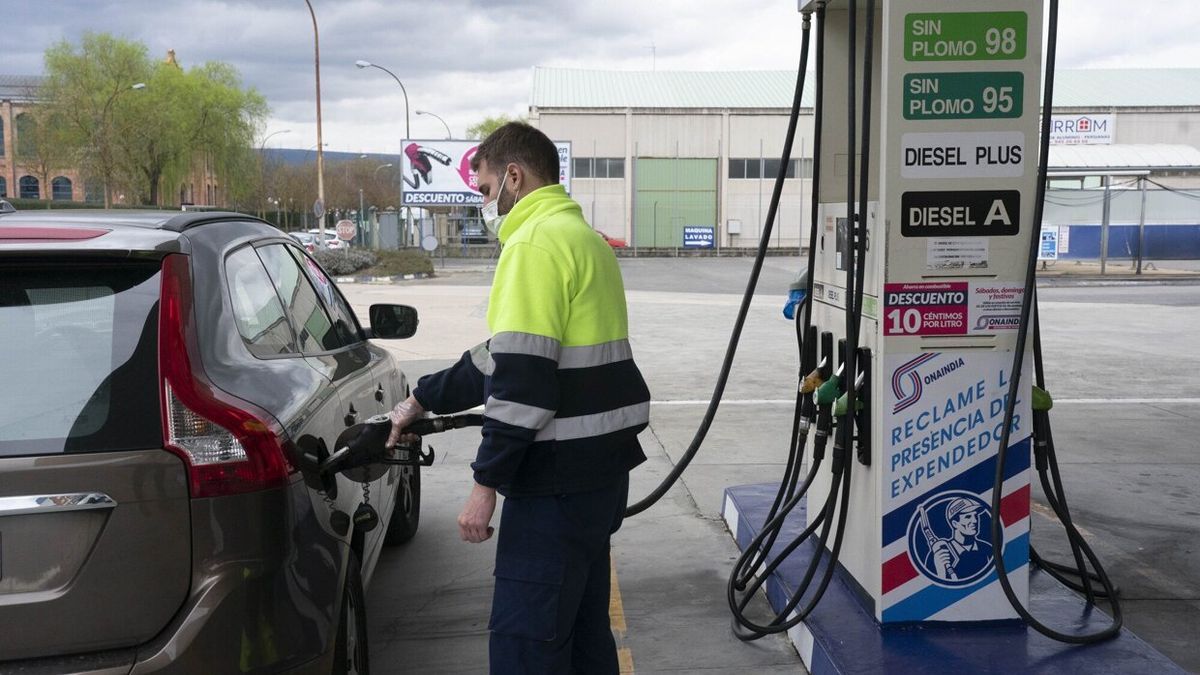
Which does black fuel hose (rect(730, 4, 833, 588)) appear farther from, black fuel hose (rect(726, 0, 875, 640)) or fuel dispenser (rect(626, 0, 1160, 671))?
fuel dispenser (rect(626, 0, 1160, 671))

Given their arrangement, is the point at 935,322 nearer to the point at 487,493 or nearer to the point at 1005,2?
the point at 1005,2

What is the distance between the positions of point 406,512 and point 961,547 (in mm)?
2972

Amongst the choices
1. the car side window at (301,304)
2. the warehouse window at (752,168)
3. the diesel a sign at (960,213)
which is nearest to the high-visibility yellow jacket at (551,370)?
the car side window at (301,304)

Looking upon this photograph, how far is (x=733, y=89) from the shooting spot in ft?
199

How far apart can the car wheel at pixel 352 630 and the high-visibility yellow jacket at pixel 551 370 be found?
0.66 metres

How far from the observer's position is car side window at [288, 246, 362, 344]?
474cm

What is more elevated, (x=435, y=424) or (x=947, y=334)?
(x=947, y=334)

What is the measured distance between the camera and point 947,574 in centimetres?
399

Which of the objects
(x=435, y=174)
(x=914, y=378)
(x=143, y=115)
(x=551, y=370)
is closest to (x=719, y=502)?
(x=914, y=378)

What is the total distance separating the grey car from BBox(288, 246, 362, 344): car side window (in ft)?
5.13

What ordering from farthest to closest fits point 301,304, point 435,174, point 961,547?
1. point 435,174
2. point 301,304
3. point 961,547

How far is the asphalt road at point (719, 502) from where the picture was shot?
180 inches

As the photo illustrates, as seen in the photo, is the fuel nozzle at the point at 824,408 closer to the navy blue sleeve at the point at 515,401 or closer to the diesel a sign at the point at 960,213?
the diesel a sign at the point at 960,213

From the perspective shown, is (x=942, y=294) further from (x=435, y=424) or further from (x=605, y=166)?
(x=605, y=166)
